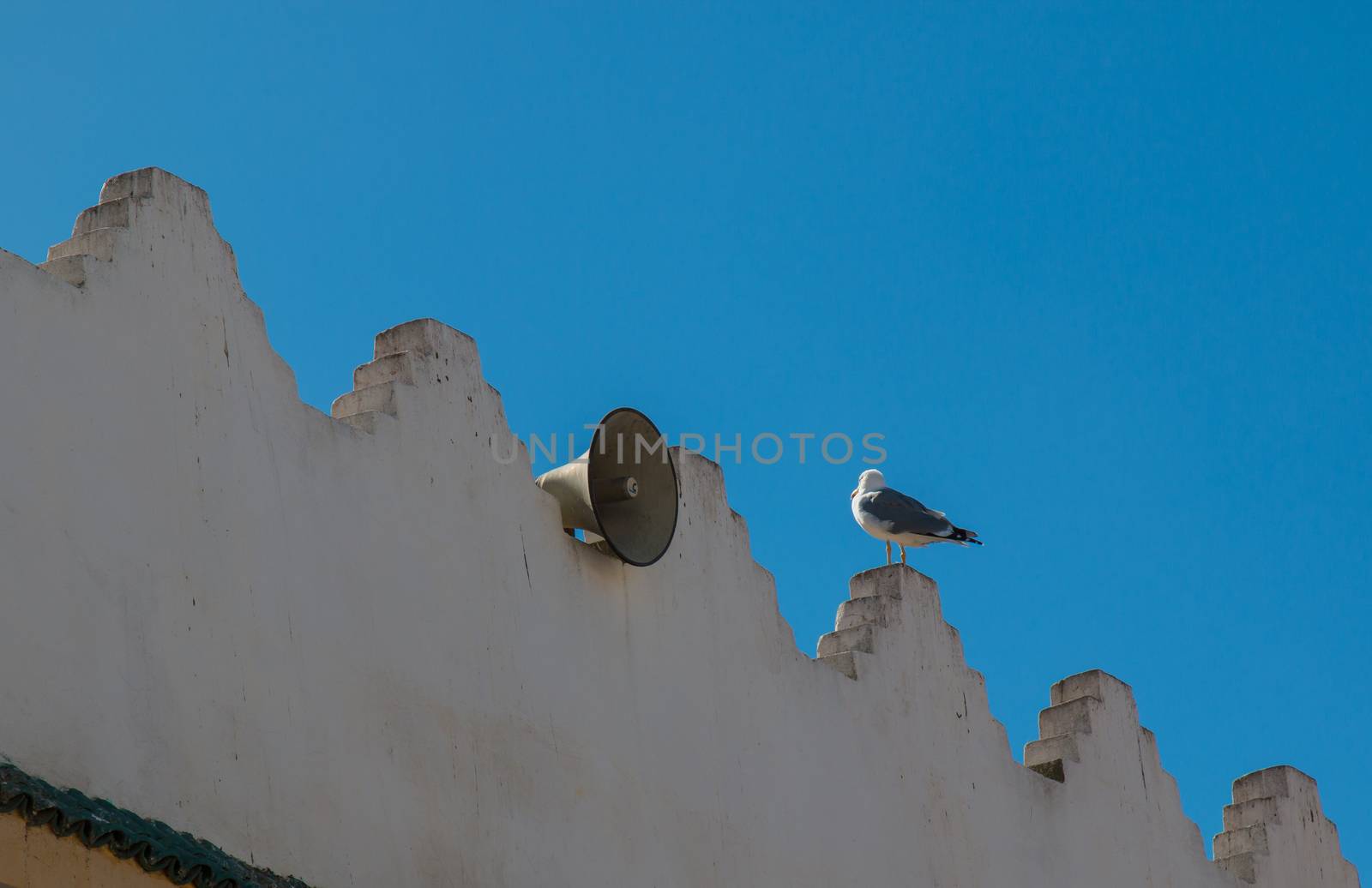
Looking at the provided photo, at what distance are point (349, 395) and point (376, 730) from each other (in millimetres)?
1559

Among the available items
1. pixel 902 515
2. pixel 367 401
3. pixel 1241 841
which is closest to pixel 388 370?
pixel 367 401

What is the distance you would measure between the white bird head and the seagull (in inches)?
1.2

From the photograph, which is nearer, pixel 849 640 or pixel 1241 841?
pixel 849 640

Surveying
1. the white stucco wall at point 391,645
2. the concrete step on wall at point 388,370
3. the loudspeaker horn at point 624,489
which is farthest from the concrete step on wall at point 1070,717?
the concrete step on wall at point 388,370

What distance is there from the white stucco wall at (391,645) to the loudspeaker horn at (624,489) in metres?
0.15

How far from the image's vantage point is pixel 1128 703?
494 inches

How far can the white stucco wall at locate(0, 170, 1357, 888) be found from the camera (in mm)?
7078

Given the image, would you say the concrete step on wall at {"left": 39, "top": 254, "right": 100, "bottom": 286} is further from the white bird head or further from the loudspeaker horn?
the white bird head

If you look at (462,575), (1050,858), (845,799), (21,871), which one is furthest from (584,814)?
(1050,858)

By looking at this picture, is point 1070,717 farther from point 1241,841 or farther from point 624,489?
point 624,489

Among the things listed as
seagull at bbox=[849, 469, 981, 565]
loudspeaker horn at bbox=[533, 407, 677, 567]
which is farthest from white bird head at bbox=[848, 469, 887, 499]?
loudspeaker horn at bbox=[533, 407, 677, 567]

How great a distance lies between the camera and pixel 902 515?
11547 mm

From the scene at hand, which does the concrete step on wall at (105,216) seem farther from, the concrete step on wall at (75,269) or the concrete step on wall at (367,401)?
the concrete step on wall at (367,401)

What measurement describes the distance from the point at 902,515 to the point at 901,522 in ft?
0.13
